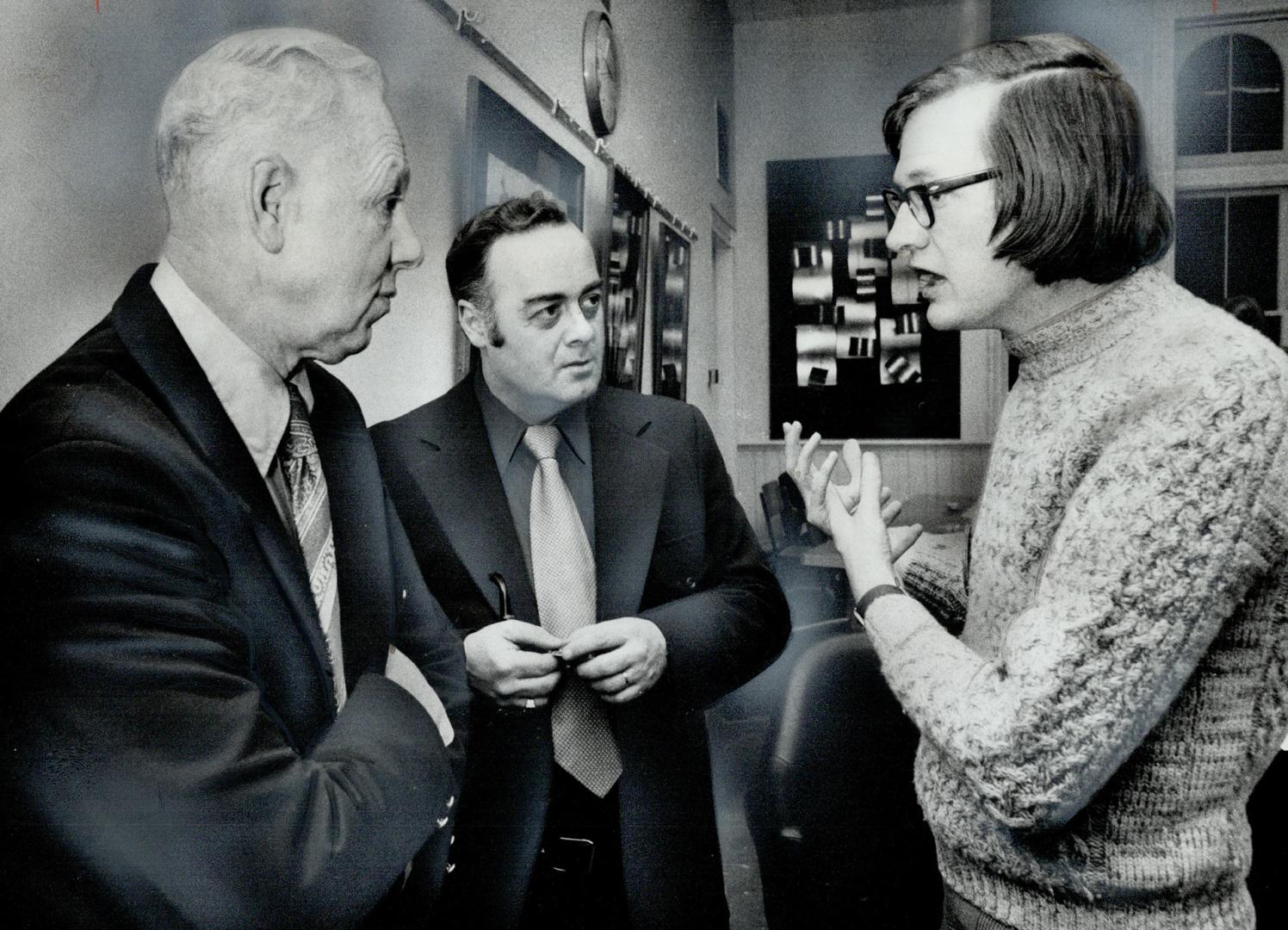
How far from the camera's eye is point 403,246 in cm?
95

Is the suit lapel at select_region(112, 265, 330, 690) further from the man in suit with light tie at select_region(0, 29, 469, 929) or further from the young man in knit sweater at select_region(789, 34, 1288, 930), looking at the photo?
the young man in knit sweater at select_region(789, 34, 1288, 930)

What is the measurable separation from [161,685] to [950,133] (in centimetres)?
107

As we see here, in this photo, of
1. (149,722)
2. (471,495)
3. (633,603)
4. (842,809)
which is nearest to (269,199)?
(149,722)

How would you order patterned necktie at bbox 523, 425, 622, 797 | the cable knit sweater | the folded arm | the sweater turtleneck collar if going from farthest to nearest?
patterned necktie at bbox 523, 425, 622, 797, the sweater turtleneck collar, the cable knit sweater, the folded arm

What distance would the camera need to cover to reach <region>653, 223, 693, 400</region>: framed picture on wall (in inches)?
67.3

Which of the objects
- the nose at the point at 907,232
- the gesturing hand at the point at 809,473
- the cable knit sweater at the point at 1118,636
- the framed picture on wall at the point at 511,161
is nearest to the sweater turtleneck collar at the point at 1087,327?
the cable knit sweater at the point at 1118,636

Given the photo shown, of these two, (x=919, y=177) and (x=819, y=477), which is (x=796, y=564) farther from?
(x=919, y=177)

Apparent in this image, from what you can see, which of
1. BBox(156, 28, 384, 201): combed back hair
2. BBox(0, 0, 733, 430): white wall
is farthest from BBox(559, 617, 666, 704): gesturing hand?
BBox(156, 28, 384, 201): combed back hair

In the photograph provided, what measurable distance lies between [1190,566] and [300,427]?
0.87m

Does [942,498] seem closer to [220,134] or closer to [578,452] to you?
[578,452]

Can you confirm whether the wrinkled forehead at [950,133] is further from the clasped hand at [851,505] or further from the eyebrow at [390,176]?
the eyebrow at [390,176]

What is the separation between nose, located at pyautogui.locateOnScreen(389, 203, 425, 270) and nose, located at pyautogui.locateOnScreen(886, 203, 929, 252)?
0.65 metres

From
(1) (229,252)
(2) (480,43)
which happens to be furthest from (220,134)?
(2) (480,43)

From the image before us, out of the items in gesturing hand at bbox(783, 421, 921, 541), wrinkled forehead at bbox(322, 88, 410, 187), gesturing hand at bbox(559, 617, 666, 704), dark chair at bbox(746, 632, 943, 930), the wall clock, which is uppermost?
the wall clock
